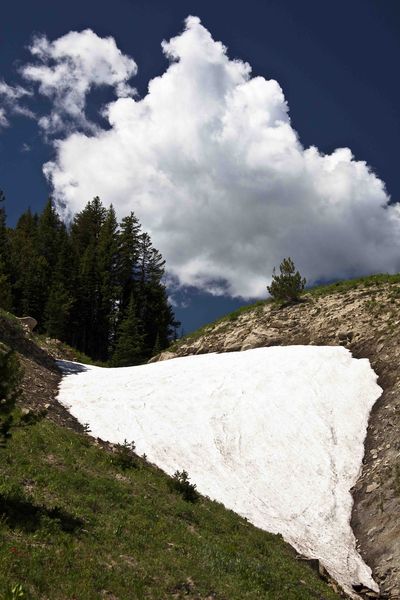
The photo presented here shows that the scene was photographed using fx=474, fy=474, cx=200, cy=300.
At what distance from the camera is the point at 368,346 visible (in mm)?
31469

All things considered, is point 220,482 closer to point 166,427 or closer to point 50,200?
point 166,427

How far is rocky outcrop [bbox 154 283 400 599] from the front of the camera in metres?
17.3

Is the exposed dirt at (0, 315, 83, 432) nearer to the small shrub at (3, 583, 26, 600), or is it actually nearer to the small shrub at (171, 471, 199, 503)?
the small shrub at (171, 471, 199, 503)

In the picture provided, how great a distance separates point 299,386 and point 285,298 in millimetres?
15572

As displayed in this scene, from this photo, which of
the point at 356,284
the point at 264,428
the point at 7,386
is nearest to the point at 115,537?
the point at 7,386

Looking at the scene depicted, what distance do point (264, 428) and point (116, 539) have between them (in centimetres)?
1291

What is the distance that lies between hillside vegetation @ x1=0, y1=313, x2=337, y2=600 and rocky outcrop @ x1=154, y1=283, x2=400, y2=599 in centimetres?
374

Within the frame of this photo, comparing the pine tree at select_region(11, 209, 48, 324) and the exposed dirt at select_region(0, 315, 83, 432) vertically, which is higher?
the pine tree at select_region(11, 209, 48, 324)

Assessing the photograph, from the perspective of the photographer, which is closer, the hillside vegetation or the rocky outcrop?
the hillside vegetation

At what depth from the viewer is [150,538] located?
13.0 meters

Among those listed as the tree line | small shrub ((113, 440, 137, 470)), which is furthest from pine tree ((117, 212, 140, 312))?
small shrub ((113, 440, 137, 470))

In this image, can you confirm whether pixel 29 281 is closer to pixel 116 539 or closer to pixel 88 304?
pixel 88 304

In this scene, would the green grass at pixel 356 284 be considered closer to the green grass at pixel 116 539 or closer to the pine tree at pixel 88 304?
the green grass at pixel 116 539

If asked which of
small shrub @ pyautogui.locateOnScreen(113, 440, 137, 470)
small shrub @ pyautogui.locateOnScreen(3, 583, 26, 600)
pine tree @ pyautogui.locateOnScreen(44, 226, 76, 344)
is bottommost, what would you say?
small shrub @ pyautogui.locateOnScreen(3, 583, 26, 600)
